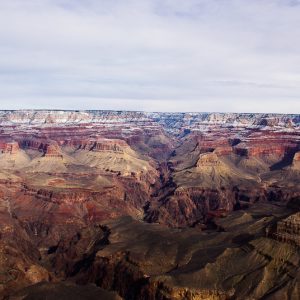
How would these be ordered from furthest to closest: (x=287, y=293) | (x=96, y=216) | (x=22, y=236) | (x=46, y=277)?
(x=96, y=216), (x=22, y=236), (x=46, y=277), (x=287, y=293)

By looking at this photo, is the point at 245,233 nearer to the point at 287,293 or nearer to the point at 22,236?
the point at 287,293

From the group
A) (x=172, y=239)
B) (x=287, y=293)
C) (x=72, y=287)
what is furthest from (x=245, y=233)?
(x=72, y=287)

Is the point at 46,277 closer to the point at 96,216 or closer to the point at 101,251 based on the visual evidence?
the point at 101,251

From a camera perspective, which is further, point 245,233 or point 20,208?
point 20,208

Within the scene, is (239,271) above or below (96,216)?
A: above

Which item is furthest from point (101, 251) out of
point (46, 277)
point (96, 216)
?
point (96, 216)

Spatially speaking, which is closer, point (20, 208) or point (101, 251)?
point (101, 251)

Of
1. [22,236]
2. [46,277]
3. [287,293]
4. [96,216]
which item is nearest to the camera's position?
[287,293]
